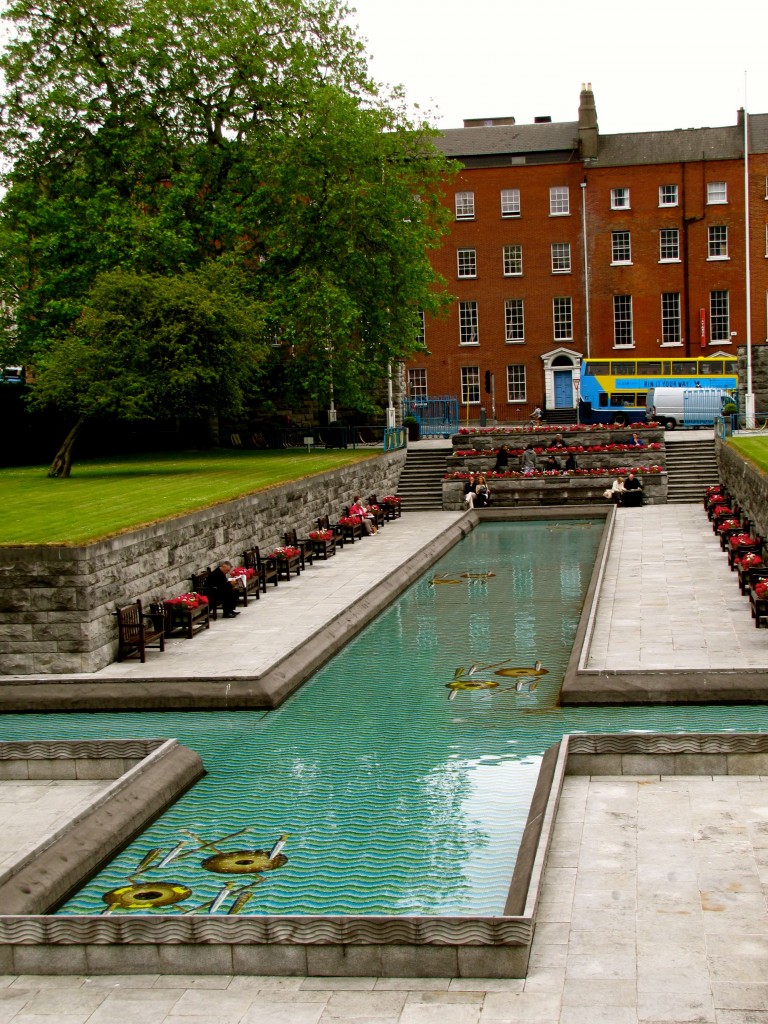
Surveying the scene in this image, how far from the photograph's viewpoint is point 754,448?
29969 millimetres

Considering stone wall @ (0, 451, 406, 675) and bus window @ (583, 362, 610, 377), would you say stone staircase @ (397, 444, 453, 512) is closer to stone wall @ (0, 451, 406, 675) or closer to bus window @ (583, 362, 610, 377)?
bus window @ (583, 362, 610, 377)

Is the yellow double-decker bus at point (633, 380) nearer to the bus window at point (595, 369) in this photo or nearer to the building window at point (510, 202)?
the bus window at point (595, 369)

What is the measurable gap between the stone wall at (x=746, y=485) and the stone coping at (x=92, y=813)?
1328 cm

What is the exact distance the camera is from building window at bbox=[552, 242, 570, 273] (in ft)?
196

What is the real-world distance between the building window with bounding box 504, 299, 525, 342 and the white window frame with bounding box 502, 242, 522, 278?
52.7 inches

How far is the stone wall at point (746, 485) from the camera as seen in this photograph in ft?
72.8

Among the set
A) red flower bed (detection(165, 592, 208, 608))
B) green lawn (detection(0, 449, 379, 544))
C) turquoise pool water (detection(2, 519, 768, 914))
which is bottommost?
turquoise pool water (detection(2, 519, 768, 914))

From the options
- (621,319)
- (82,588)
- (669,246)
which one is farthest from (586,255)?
(82,588)

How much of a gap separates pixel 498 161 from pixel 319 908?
55.1 m

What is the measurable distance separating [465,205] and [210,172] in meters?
24.8

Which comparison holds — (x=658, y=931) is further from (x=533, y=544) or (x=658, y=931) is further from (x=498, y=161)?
(x=498, y=161)

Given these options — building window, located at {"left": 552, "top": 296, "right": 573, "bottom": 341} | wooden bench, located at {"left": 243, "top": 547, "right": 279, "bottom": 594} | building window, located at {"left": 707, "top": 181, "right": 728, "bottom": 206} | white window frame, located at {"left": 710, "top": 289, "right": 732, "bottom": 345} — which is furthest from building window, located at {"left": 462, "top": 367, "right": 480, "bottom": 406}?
wooden bench, located at {"left": 243, "top": 547, "right": 279, "bottom": 594}

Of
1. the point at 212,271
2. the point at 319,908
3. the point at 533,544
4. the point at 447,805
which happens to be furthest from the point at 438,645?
the point at 212,271

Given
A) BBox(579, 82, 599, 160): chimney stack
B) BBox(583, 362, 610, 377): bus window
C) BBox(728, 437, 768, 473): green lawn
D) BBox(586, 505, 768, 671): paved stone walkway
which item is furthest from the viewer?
BBox(579, 82, 599, 160): chimney stack
